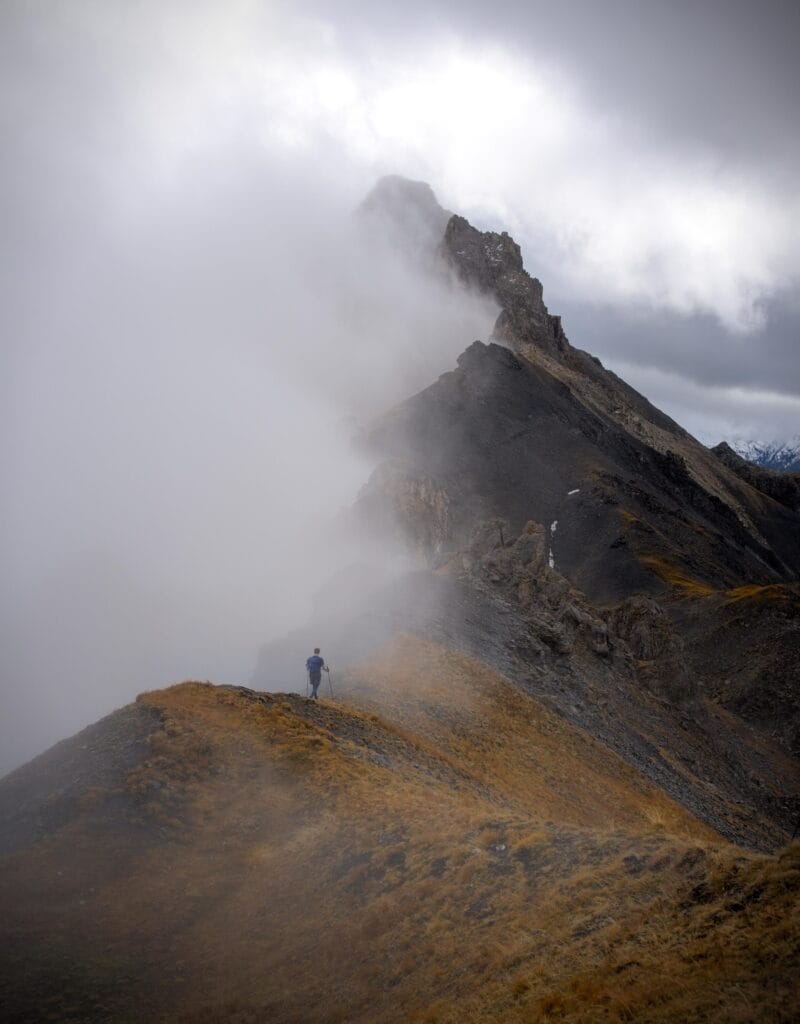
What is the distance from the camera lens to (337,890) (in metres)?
14.8

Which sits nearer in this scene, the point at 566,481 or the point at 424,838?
the point at 424,838

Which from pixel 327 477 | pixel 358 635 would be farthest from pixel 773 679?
pixel 327 477

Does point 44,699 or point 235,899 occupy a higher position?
point 44,699

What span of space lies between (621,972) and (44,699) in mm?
209823

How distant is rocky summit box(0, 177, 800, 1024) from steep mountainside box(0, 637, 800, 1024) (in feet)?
0.20

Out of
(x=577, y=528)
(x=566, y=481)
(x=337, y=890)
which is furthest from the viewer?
(x=566, y=481)

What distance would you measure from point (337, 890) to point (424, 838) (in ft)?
7.35

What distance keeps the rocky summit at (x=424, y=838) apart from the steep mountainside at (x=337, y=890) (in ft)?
0.20

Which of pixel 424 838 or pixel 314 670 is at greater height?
pixel 314 670

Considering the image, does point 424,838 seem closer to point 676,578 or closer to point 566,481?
point 676,578

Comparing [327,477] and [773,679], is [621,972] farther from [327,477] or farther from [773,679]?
[327,477]

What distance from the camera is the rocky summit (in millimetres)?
9641

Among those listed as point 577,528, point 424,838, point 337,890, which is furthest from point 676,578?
point 337,890

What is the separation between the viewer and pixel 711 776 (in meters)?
41.0
